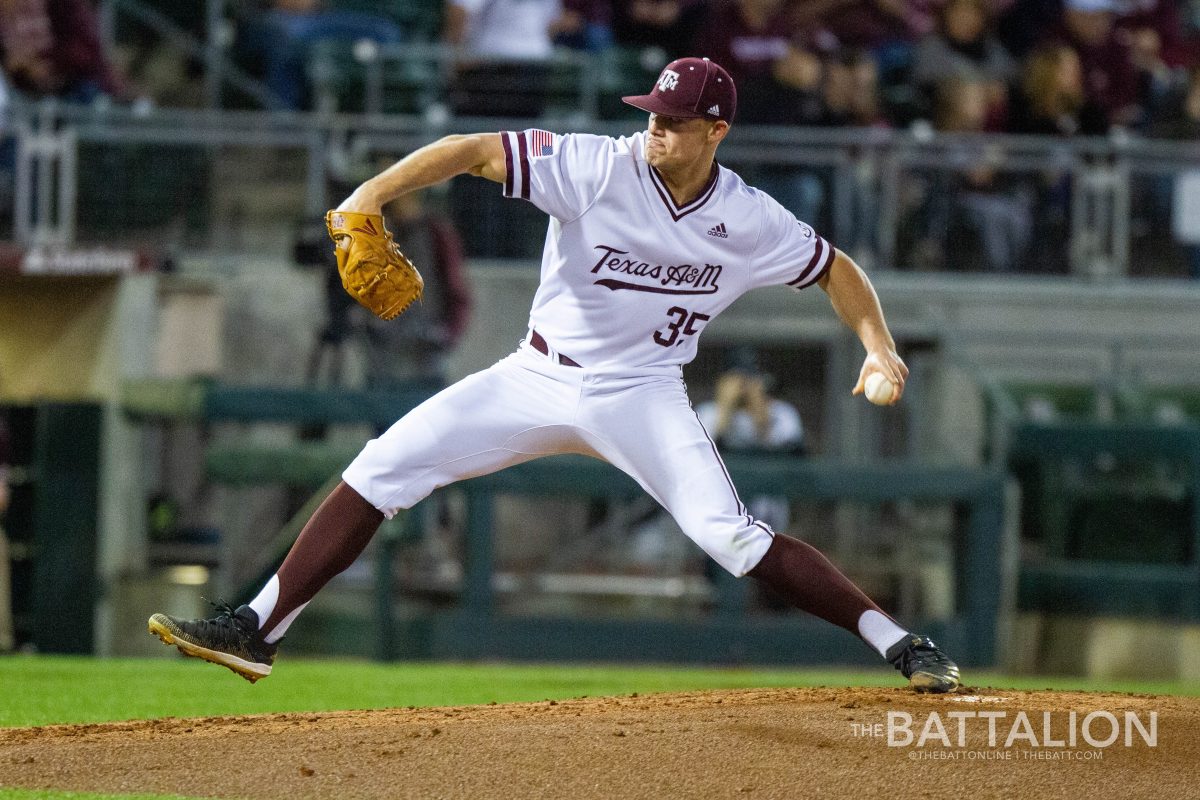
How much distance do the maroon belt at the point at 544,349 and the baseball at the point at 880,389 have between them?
86cm

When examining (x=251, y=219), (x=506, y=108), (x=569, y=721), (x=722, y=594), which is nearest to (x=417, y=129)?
(x=506, y=108)

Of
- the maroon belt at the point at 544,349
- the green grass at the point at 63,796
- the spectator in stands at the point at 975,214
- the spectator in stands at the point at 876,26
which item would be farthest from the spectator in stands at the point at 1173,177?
the green grass at the point at 63,796

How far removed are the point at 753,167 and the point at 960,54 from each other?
2296 millimetres

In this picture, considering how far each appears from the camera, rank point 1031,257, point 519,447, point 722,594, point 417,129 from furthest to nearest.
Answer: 1. point 1031,257
2. point 417,129
3. point 722,594
4. point 519,447

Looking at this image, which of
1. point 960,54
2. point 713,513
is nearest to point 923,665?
point 713,513

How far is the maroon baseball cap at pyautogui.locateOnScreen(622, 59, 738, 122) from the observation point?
16.3ft

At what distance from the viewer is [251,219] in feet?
36.4

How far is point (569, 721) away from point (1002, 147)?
7144 millimetres

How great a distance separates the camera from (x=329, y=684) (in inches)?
289

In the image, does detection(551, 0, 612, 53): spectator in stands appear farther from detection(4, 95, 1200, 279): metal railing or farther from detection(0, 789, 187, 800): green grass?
detection(0, 789, 187, 800): green grass

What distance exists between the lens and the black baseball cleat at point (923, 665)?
16.8 ft

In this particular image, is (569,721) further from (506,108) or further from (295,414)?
(506,108)

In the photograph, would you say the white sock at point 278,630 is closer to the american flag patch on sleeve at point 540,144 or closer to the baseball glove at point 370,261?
the baseball glove at point 370,261

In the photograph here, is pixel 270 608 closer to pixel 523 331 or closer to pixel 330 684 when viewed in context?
pixel 330 684
